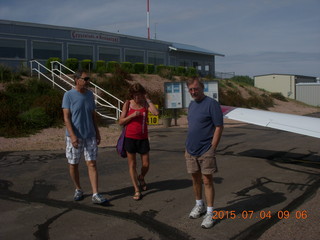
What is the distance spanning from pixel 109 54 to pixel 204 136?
26808 millimetres

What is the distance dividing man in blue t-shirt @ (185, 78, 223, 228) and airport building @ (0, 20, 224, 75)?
2155 centimetres

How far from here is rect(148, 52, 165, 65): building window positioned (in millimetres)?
33844

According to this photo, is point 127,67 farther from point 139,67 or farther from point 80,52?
point 80,52

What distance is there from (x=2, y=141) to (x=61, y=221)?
7.87 metres

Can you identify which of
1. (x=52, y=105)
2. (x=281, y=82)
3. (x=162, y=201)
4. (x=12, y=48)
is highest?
(x=12, y=48)

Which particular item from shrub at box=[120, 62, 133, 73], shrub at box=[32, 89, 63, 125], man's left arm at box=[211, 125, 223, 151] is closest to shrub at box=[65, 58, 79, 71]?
shrub at box=[120, 62, 133, 73]

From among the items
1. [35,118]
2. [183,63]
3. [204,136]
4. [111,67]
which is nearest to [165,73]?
[111,67]

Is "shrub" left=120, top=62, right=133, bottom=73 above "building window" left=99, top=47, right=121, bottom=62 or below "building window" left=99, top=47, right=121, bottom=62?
below

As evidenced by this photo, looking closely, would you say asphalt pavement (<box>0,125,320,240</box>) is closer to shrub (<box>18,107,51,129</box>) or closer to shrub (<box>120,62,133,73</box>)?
shrub (<box>18,107,51,129</box>)

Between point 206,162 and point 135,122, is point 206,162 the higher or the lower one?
the lower one

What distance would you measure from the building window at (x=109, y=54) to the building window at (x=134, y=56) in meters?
1.07

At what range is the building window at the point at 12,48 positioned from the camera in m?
22.7

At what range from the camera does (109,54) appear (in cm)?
2983

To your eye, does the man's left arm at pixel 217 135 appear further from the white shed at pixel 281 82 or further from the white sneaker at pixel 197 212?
the white shed at pixel 281 82
